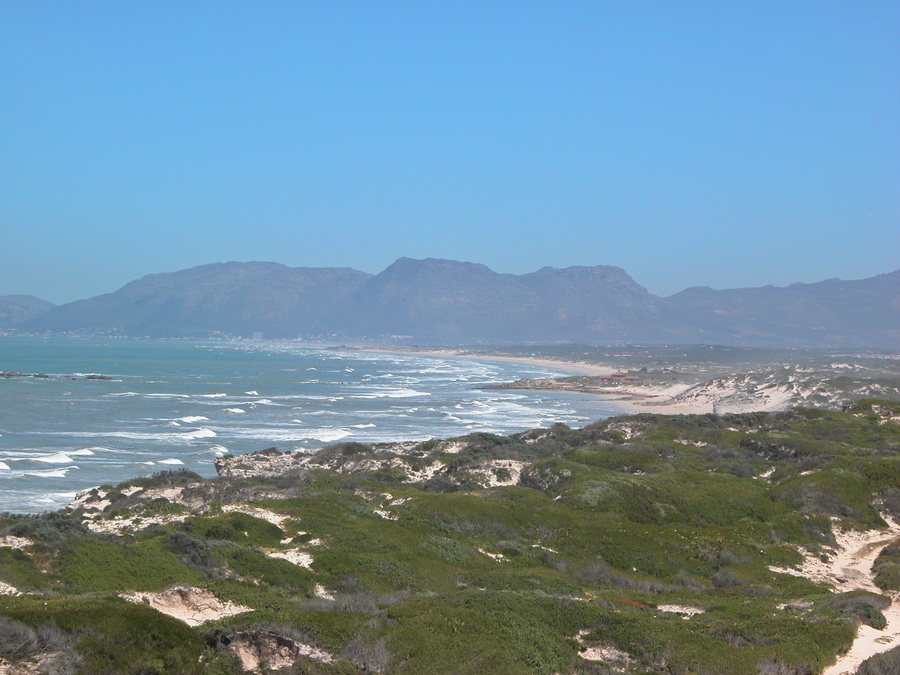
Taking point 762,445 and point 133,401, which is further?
point 133,401

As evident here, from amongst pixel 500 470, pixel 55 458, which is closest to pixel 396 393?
pixel 55 458

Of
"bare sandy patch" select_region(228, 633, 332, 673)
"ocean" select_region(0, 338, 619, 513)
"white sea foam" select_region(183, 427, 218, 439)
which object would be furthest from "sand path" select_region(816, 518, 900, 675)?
"white sea foam" select_region(183, 427, 218, 439)

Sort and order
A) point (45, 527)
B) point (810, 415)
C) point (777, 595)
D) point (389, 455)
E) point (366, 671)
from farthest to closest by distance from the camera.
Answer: point (810, 415)
point (389, 455)
point (777, 595)
point (45, 527)
point (366, 671)

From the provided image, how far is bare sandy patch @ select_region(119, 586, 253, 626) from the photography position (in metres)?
13.3

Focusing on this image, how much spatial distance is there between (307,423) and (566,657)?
56.5 meters

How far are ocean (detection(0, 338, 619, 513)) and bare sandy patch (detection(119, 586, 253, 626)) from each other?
20640 mm

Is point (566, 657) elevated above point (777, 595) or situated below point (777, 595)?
above

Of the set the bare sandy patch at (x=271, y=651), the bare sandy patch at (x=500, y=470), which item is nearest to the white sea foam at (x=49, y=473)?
the bare sandy patch at (x=500, y=470)

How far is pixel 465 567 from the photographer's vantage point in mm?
19359

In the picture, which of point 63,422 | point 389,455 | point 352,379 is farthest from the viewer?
point 352,379

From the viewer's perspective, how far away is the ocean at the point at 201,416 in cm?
4319

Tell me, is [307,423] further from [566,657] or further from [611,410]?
[566,657]

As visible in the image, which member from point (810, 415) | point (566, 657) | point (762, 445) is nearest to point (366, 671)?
point (566, 657)

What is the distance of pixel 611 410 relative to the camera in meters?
86.9
